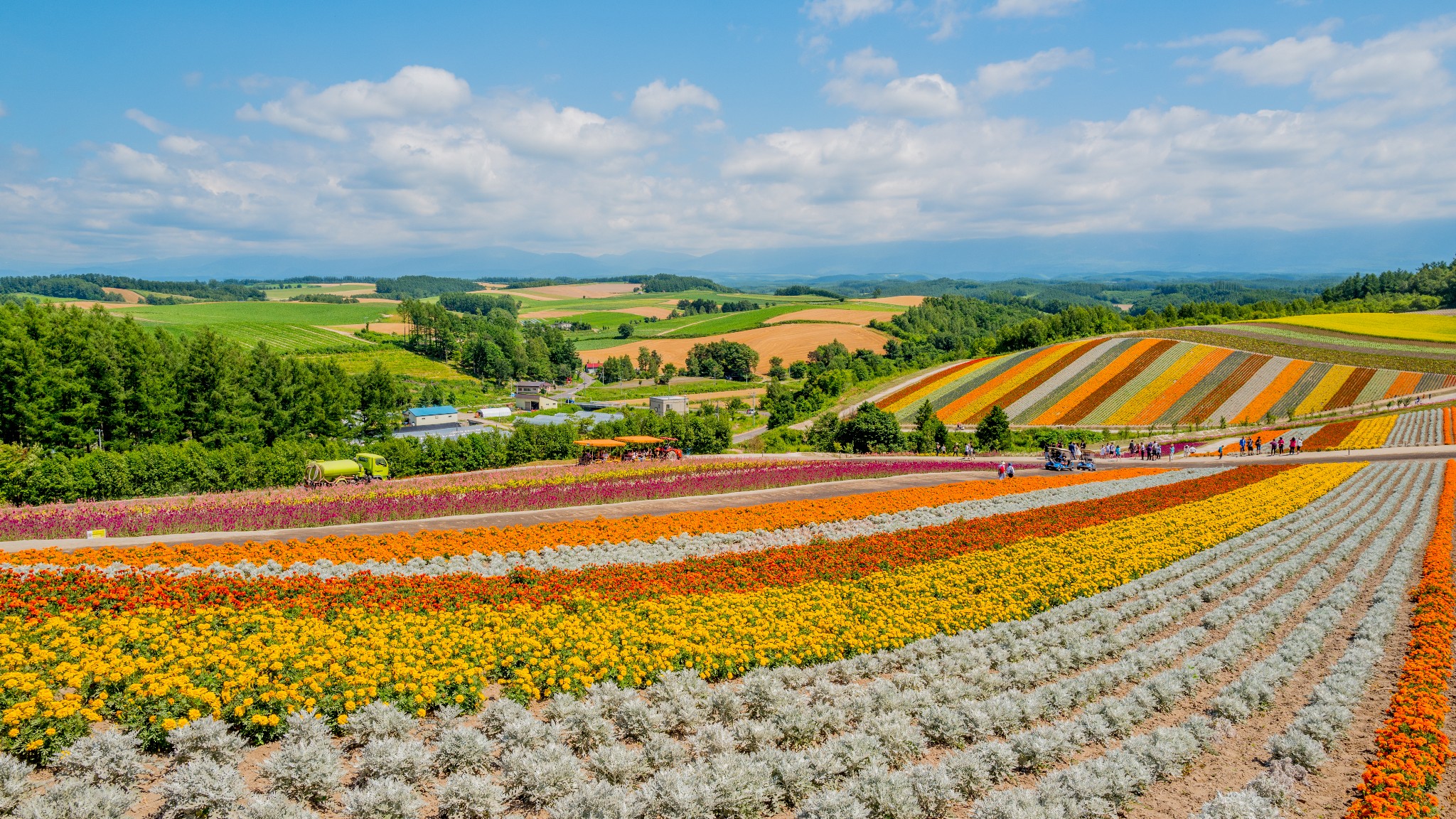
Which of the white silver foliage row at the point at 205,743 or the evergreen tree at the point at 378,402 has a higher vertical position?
the white silver foliage row at the point at 205,743

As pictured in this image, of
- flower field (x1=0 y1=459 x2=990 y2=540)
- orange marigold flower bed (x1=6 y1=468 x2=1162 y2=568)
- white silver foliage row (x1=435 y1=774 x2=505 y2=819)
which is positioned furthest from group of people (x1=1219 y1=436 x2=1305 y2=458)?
white silver foliage row (x1=435 y1=774 x2=505 y2=819)

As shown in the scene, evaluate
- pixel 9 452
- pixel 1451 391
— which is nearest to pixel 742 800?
pixel 9 452

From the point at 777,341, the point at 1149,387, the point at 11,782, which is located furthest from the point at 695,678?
the point at 777,341

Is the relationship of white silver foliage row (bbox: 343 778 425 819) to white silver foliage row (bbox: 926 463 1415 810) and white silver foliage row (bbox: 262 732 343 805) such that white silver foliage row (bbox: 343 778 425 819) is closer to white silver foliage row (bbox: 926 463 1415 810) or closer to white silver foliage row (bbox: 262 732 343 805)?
white silver foliage row (bbox: 262 732 343 805)

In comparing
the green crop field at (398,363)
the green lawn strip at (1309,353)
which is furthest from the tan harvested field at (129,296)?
the green lawn strip at (1309,353)

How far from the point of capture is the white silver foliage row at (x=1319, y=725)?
728cm

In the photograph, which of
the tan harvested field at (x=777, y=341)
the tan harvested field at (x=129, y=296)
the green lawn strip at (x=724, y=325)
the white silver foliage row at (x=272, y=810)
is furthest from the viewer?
the tan harvested field at (x=129, y=296)

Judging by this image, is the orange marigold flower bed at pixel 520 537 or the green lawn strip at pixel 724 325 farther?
the green lawn strip at pixel 724 325

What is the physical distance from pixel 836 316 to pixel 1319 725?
585 ft

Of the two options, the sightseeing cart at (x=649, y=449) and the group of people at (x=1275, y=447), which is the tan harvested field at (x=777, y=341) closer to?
the sightseeing cart at (x=649, y=449)

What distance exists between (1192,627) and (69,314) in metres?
51.3

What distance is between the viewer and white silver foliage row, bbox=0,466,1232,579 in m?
14.6

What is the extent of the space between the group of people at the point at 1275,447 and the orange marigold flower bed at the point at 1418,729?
30.9 metres

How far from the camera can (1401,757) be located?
8219 millimetres
